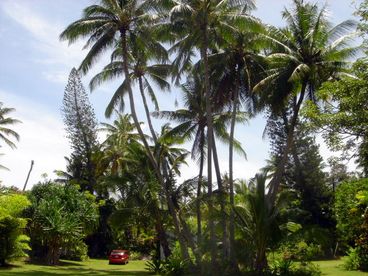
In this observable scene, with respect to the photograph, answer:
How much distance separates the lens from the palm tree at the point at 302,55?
64.6ft

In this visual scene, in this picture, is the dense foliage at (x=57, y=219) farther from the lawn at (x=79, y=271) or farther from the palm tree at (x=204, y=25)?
the palm tree at (x=204, y=25)

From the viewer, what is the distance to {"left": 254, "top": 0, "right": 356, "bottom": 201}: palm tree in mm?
19703

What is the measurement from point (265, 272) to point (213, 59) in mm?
9854

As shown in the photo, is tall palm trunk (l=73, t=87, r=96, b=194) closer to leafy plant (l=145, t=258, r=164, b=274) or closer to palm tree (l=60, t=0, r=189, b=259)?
leafy plant (l=145, t=258, r=164, b=274)

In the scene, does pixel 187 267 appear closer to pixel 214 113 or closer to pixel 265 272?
pixel 265 272

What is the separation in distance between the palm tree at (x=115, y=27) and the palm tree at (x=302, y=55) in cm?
551

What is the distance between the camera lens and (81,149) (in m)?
41.9

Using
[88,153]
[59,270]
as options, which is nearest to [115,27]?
[59,270]

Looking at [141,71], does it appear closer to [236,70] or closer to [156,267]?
[236,70]

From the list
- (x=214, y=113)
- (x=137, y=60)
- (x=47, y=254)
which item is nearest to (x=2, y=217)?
(x=47, y=254)

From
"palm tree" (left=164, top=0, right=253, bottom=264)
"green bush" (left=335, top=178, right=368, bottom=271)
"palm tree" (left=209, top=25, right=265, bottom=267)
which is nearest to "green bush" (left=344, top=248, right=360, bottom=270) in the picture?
"green bush" (left=335, top=178, right=368, bottom=271)

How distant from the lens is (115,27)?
21.1 m

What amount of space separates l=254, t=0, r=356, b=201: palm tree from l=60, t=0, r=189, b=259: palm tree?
5.51 meters

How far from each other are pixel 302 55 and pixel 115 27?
27.6 ft
